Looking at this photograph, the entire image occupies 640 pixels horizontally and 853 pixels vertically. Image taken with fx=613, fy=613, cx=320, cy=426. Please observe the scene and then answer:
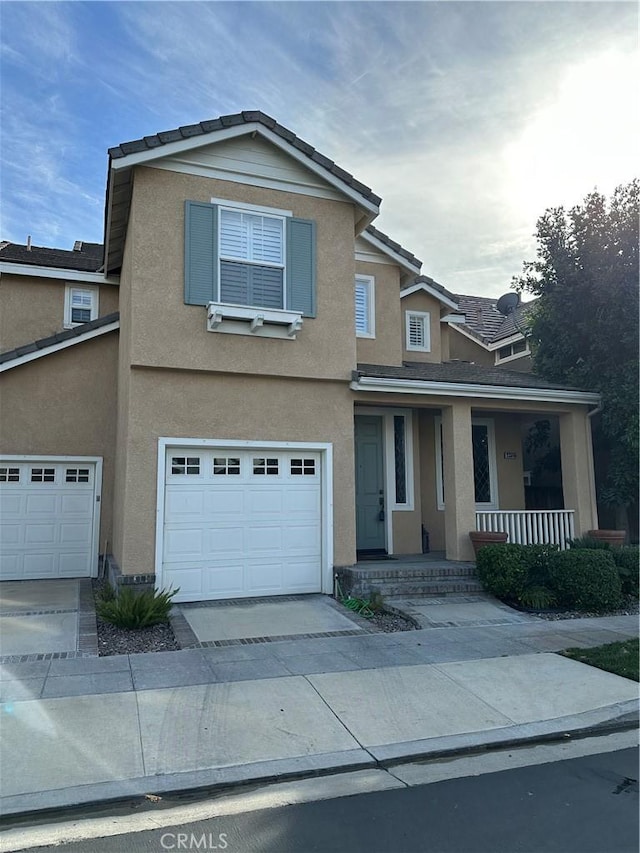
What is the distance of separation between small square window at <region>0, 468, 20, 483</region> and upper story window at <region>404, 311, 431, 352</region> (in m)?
8.50

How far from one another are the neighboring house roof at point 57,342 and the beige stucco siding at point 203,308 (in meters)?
2.69

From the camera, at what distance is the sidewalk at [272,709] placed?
421 cm

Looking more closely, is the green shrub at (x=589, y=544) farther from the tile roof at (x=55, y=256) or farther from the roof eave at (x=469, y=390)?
the tile roof at (x=55, y=256)

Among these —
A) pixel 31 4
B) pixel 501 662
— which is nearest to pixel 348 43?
pixel 31 4

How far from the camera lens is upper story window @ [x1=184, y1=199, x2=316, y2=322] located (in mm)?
9320

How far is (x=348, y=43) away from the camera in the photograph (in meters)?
8.45

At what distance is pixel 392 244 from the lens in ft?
41.2

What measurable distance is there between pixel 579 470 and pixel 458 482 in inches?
104

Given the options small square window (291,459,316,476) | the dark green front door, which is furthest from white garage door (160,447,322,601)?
the dark green front door

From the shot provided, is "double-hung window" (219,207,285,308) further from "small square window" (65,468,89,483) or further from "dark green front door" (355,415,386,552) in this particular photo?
"small square window" (65,468,89,483)

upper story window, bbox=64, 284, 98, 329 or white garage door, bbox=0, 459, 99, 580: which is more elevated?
upper story window, bbox=64, 284, 98, 329

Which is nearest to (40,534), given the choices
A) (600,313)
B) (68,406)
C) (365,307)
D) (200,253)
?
(68,406)

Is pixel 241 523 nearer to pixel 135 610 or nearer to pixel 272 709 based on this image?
pixel 135 610

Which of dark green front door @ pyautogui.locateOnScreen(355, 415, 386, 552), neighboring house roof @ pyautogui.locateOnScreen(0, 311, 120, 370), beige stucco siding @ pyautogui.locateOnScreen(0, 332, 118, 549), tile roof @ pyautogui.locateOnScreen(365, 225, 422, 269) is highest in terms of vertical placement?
tile roof @ pyautogui.locateOnScreen(365, 225, 422, 269)
